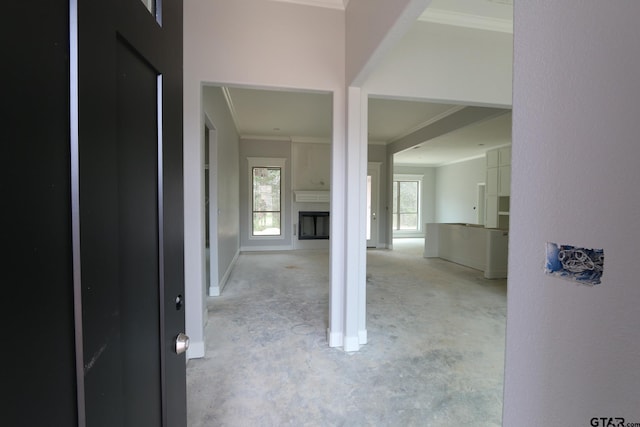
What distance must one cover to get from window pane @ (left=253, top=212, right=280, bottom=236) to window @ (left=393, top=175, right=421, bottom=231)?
212 inches

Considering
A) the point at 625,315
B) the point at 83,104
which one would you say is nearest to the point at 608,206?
the point at 625,315

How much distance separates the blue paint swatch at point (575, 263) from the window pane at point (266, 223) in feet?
22.6

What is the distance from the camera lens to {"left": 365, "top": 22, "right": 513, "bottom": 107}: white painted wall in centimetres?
253

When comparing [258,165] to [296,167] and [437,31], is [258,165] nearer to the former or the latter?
[296,167]

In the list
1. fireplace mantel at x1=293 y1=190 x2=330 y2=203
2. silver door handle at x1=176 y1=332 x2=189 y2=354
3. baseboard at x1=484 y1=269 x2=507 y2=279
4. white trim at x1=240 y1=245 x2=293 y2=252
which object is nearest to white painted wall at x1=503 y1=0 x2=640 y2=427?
silver door handle at x1=176 y1=332 x2=189 y2=354

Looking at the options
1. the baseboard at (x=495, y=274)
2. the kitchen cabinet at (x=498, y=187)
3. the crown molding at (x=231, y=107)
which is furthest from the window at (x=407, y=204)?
the crown molding at (x=231, y=107)

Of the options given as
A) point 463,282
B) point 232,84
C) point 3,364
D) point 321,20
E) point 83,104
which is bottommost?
point 463,282

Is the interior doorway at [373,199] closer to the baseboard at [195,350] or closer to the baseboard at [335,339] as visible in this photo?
the baseboard at [335,339]

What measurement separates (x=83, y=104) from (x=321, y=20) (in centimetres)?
244

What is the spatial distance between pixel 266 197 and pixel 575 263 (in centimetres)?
696

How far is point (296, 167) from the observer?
736 cm

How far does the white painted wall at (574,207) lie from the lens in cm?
53

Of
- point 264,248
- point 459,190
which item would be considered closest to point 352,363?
point 264,248
